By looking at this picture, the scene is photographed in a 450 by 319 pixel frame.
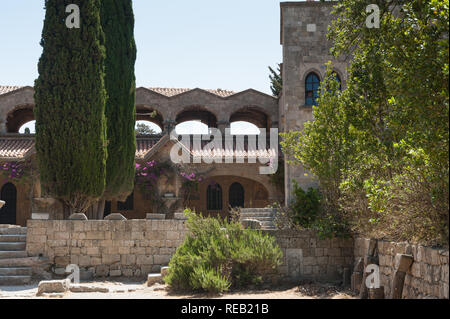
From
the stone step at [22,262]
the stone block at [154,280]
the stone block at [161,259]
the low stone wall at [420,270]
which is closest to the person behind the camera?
the low stone wall at [420,270]

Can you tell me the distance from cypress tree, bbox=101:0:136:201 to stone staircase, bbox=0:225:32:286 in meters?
3.51

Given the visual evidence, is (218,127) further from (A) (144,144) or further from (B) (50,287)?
(B) (50,287)

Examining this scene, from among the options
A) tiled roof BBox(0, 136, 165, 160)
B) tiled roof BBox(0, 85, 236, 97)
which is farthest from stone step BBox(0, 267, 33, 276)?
tiled roof BBox(0, 85, 236, 97)

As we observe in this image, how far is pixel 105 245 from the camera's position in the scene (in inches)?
481

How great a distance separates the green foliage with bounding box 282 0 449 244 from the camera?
644 centimetres

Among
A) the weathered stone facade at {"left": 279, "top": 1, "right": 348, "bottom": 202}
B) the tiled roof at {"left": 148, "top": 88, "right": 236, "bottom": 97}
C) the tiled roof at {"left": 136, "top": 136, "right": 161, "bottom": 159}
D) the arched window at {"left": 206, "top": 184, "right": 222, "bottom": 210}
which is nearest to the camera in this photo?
the weathered stone facade at {"left": 279, "top": 1, "right": 348, "bottom": 202}

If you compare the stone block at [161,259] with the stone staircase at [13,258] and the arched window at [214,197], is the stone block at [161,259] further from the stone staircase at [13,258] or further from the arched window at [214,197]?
the arched window at [214,197]

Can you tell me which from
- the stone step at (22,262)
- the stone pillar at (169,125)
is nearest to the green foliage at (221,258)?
the stone step at (22,262)

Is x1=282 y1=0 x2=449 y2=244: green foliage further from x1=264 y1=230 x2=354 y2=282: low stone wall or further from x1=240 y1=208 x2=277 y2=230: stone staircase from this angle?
x1=240 y1=208 x2=277 y2=230: stone staircase

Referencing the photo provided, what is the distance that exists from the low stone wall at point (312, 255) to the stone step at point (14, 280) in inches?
218

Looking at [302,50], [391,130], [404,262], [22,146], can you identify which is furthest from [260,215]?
[22,146]

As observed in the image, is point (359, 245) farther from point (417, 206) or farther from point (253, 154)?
point (253, 154)

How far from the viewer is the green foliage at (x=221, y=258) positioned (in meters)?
9.84
